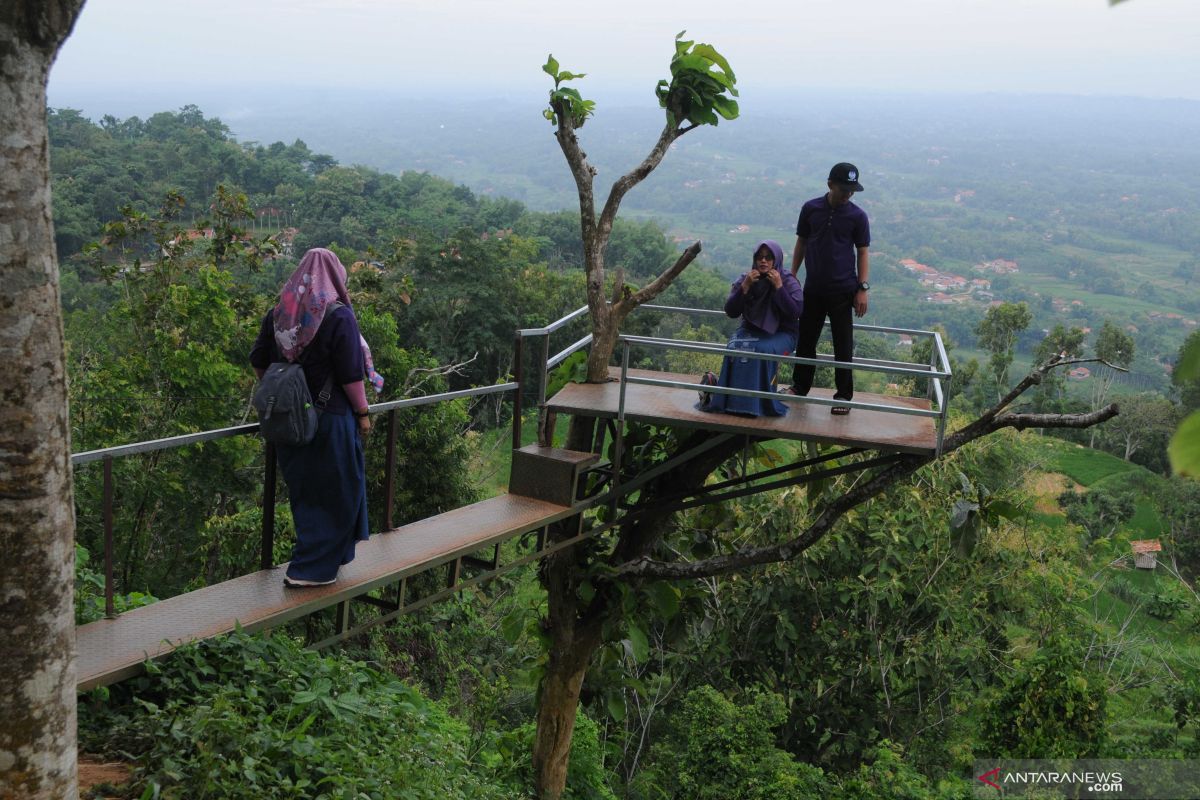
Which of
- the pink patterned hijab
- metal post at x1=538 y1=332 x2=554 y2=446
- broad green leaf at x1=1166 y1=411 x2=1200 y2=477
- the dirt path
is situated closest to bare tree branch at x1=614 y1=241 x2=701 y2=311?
metal post at x1=538 y1=332 x2=554 y2=446

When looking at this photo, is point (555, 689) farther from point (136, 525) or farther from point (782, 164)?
point (782, 164)

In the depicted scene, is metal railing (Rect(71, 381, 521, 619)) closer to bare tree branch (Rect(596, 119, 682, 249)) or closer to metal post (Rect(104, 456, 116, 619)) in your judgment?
metal post (Rect(104, 456, 116, 619))

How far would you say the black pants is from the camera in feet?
21.6

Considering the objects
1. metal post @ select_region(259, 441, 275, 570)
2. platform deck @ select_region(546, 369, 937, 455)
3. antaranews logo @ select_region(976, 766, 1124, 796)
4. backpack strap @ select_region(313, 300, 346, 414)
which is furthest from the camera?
antaranews logo @ select_region(976, 766, 1124, 796)

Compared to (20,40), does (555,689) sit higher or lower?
lower

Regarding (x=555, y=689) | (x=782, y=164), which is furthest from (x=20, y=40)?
(x=782, y=164)

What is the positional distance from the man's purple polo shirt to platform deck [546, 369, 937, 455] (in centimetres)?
82

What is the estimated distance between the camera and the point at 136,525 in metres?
15.3

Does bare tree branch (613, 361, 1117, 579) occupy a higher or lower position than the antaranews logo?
higher

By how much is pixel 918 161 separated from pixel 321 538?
194209mm

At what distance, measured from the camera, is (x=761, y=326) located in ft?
21.9

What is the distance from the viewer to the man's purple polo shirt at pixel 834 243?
647 cm

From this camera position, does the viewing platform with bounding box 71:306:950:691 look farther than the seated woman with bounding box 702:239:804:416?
No

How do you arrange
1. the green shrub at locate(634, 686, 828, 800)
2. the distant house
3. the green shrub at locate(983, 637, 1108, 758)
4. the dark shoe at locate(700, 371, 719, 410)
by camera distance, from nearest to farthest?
the dark shoe at locate(700, 371, 719, 410), the green shrub at locate(634, 686, 828, 800), the green shrub at locate(983, 637, 1108, 758), the distant house
